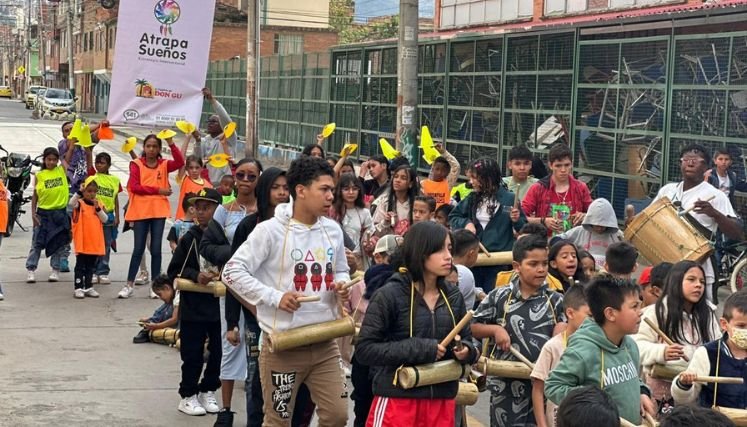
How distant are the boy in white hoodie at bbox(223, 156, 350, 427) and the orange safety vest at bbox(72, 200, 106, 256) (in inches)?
250

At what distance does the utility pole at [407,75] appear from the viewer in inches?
594

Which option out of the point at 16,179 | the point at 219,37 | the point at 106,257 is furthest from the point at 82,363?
the point at 219,37

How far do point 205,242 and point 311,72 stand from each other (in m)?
22.3

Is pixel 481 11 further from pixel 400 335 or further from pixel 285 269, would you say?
pixel 400 335

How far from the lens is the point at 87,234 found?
12.3 metres

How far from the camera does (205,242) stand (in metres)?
7.53

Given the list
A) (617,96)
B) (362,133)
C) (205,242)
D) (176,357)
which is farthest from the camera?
(362,133)

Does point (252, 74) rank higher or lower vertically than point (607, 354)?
higher

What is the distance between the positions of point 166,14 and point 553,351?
22.0 ft

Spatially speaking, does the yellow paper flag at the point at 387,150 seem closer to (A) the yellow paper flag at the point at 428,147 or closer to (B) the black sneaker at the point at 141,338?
(A) the yellow paper flag at the point at 428,147

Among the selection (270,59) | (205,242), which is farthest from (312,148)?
(270,59)

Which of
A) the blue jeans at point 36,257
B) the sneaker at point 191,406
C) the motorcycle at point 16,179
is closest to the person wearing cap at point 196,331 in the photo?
the sneaker at point 191,406

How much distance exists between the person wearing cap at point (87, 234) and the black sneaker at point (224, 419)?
17.2ft

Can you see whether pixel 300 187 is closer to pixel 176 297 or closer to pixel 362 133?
pixel 176 297
